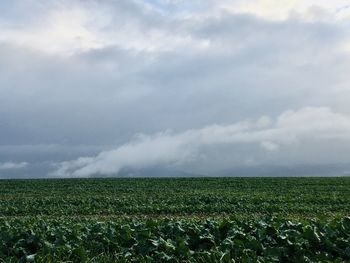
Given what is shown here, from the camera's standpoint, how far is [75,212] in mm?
27781

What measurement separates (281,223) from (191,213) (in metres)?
15.0

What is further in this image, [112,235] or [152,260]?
[112,235]

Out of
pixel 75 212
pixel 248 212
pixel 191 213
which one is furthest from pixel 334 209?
pixel 75 212

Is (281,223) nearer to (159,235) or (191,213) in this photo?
(159,235)

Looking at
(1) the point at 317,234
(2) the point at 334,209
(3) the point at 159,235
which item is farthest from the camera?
(2) the point at 334,209

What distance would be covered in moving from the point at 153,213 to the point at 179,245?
55.2 feet

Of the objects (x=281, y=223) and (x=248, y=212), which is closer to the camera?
(x=281, y=223)

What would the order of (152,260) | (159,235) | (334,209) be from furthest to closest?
(334,209) → (159,235) → (152,260)

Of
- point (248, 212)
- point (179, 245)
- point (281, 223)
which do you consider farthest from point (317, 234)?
point (248, 212)

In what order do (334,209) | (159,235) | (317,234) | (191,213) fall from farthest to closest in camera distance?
(334,209) < (191,213) < (159,235) < (317,234)

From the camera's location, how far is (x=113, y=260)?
9977 millimetres

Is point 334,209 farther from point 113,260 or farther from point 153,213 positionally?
point 113,260

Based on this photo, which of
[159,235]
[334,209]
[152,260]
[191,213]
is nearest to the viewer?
[152,260]

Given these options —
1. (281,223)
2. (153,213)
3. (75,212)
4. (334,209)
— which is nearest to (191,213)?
(153,213)
